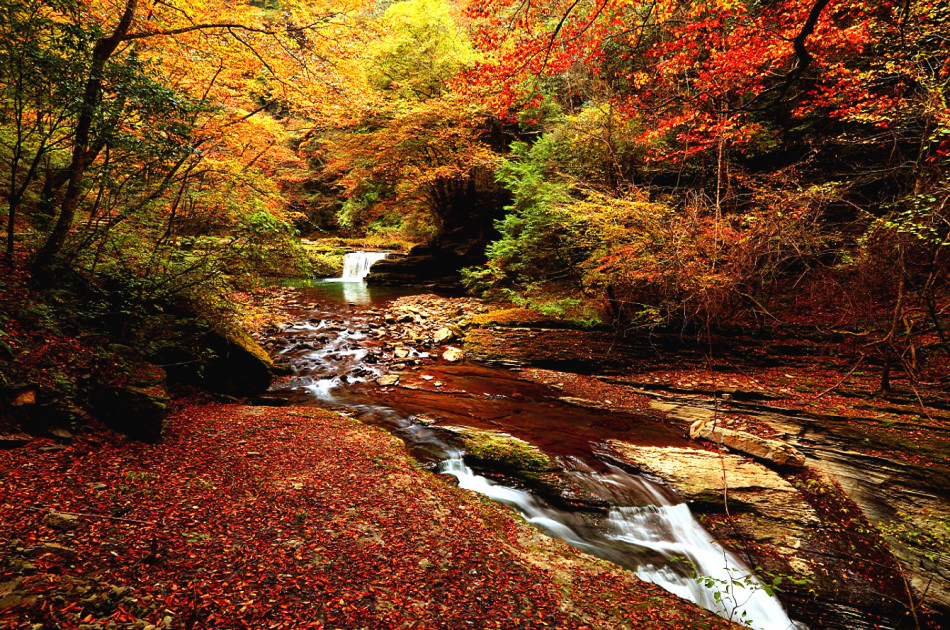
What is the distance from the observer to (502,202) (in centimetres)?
1880

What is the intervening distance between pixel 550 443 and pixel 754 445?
10.9ft

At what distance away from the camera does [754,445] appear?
6.14 meters

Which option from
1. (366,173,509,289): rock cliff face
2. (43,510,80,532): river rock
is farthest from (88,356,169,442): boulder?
(366,173,509,289): rock cliff face

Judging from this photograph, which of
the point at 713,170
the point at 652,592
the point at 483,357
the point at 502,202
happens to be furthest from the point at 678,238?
the point at 502,202

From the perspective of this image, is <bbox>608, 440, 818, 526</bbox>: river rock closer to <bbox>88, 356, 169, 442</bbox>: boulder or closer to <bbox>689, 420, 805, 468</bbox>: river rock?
<bbox>689, 420, 805, 468</bbox>: river rock

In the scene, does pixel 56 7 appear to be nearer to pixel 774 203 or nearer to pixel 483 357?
pixel 483 357

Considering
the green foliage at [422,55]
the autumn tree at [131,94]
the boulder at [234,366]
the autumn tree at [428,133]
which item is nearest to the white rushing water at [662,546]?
the boulder at [234,366]

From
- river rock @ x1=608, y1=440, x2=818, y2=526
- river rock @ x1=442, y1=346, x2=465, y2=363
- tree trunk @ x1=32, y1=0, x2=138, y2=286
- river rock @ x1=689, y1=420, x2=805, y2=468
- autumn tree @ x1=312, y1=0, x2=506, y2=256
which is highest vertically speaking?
autumn tree @ x1=312, y1=0, x2=506, y2=256

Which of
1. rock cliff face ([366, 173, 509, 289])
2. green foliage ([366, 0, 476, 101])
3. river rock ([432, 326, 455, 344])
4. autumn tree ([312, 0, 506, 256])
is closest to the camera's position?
river rock ([432, 326, 455, 344])

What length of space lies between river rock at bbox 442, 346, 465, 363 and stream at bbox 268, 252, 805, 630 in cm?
34

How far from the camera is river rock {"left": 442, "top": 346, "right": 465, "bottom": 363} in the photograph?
1087 cm

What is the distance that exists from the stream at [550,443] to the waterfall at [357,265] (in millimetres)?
9712

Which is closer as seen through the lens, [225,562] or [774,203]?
[225,562]

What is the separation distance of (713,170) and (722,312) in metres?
4.58
